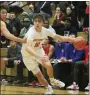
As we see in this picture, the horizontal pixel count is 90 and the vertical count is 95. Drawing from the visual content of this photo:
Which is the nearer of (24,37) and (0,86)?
(24,37)

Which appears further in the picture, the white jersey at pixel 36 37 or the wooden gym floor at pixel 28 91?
the wooden gym floor at pixel 28 91

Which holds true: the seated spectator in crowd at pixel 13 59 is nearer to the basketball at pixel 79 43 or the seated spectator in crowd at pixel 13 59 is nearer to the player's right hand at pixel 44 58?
the player's right hand at pixel 44 58

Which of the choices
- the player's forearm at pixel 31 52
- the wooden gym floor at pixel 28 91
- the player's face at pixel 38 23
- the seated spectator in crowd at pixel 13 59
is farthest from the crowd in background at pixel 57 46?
the player's forearm at pixel 31 52

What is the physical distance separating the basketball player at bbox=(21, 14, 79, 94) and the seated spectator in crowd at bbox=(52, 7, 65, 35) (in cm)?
61

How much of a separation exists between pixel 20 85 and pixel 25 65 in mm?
491

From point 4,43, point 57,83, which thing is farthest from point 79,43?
point 4,43

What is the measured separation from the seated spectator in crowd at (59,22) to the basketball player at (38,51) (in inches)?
24.1

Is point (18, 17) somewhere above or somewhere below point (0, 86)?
above

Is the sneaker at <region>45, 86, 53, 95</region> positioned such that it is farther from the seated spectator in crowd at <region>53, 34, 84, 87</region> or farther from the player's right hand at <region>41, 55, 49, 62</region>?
the player's right hand at <region>41, 55, 49, 62</region>

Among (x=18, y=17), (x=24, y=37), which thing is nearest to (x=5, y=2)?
(x=18, y=17)

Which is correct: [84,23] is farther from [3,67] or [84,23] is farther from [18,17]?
[3,67]

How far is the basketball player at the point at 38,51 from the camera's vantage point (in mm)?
7262

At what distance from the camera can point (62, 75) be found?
8.00 m

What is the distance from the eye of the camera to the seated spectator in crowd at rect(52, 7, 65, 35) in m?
8.12
